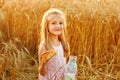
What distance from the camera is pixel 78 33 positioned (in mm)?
3166

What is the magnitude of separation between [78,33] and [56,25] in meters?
0.69

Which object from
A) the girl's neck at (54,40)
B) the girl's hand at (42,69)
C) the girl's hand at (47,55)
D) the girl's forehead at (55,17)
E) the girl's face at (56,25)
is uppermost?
the girl's forehead at (55,17)

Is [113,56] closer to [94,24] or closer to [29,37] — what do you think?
[94,24]

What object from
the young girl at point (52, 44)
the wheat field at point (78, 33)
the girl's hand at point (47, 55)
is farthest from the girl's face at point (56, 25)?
the wheat field at point (78, 33)

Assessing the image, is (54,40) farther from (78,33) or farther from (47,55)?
(78,33)

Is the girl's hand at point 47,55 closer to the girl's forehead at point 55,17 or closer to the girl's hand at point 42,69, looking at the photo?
the girl's hand at point 42,69

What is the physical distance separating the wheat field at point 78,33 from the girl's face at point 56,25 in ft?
1.85

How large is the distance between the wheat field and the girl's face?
564 mm

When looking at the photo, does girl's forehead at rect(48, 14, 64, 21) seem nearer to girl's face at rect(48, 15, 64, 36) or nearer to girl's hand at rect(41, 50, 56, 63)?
girl's face at rect(48, 15, 64, 36)

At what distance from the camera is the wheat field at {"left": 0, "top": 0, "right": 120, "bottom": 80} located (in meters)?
3.14

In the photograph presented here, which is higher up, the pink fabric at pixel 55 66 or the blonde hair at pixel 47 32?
the blonde hair at pixel 47 32

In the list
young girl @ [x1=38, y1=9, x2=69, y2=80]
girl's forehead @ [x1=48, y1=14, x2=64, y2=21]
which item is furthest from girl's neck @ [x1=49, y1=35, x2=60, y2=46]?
girl's forehead @ [x1=48, y1=14, x2=64, y2=21]

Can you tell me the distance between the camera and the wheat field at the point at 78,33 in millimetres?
3141

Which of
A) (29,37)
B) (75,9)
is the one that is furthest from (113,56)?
(29,37)
